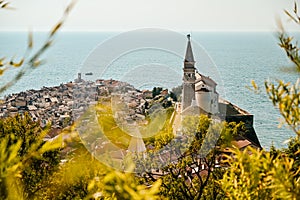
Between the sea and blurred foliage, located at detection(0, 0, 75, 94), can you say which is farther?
the sea

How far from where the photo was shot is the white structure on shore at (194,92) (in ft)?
60.3

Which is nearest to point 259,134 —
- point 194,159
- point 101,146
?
point 194,159

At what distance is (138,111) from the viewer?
11.7 m

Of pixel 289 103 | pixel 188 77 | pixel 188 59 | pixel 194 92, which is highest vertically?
pixel 289 103

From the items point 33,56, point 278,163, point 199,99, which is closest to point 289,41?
point 278,163

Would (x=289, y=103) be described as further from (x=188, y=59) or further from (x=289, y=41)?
(x=188, y=59)

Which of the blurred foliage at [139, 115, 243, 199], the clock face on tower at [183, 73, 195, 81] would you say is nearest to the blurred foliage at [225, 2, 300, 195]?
the blurred foliage at [139, 115, 243, 199]

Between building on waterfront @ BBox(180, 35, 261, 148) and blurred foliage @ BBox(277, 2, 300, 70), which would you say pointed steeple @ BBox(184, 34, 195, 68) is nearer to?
building on waterfront @ BBox(180, 35, 261, 148)

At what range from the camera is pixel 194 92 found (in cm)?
1962

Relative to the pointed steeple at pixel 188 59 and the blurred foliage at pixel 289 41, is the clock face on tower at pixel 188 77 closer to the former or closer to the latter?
the pointed steeple at pixel 188 59

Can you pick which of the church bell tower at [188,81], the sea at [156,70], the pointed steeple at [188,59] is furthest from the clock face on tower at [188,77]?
the pointed steeple at [188,59]

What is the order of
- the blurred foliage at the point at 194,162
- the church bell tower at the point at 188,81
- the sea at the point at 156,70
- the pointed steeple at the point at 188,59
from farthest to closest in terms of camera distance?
the pointed steeple at the point at 188,59 → the church bell tower at the point at 188,81 → the blurred foliage at the point at 194,162 → the sea at the point at 156,70

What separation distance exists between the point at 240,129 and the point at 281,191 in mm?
7859

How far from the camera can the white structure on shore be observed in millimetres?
18384
